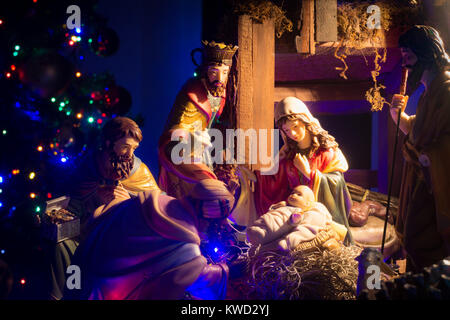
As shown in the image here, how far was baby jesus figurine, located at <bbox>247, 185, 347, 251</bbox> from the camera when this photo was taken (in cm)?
264

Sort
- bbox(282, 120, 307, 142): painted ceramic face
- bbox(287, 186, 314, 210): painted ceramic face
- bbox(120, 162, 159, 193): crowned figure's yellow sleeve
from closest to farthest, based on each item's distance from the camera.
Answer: bbox(287, 186, 314, 210): painted ceramic face → bbox(120, 162, 159, 193): crowned figure's yellow sleeve → bbox(282, 120, 307, 142): painted ceramic face

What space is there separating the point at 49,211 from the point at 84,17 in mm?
1767

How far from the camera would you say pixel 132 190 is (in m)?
2.96

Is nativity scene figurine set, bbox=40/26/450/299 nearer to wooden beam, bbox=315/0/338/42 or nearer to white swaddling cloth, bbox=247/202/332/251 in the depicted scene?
white swaddling cloth, bbox=247/202/332/251

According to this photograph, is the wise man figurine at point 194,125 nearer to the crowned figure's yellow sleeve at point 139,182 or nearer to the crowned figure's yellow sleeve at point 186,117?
the crowned figure's yellow sleeve at point 186,117

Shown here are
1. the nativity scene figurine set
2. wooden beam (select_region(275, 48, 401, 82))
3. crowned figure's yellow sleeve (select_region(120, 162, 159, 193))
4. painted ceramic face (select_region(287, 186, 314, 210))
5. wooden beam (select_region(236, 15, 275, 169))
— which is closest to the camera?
the nativity scene figurine set

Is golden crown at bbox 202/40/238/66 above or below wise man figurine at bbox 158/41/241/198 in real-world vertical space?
above

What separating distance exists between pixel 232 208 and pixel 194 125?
803mm

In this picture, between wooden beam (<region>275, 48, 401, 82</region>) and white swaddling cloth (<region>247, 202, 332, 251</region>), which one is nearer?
white swaddling cloth (<region>247, 202, 332, 251</region>)

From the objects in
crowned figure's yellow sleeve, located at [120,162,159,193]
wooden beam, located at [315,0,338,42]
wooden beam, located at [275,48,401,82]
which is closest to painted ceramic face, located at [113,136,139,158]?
crowned figure's yellow sleeve, located at [120,162,159,193]
